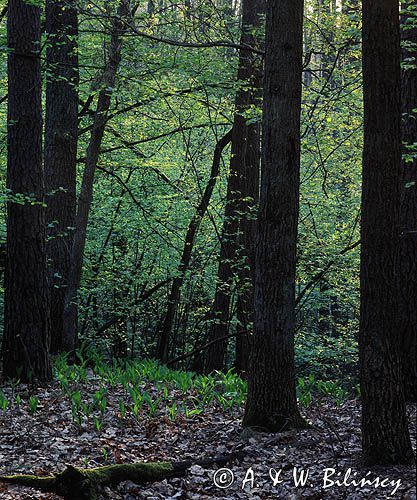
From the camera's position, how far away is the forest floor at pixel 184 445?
5.12 metres

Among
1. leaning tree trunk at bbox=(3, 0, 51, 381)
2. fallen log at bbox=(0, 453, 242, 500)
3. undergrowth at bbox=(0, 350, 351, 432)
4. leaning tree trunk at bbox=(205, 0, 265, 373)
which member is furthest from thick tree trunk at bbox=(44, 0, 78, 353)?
fallen log at bbox=(0, 453, 242, 500)

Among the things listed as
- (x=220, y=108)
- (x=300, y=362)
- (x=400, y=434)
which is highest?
(x=220, y=108)

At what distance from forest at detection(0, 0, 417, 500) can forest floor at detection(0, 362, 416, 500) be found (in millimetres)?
28

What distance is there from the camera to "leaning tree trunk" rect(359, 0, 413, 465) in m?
5.06

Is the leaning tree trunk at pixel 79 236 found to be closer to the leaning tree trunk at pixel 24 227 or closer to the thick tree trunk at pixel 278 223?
the leaning tree trunk at pixel 24 227

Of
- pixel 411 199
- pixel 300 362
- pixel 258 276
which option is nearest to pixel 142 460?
pixel 258 276

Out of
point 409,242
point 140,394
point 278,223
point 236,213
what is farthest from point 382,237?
point 236,213

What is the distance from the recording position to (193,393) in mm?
9195

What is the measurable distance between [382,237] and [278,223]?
5.41ft

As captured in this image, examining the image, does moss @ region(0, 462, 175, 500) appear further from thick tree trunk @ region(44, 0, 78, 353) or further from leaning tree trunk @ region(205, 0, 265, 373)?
thick tree trunk @ region(44, 0, 78, 353)

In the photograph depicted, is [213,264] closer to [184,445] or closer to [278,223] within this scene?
[184,445]

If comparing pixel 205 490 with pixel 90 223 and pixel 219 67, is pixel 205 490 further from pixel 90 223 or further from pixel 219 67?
pixel 90 223

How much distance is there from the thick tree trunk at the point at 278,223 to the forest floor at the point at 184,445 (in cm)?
44

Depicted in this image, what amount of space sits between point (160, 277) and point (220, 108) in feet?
14.7
